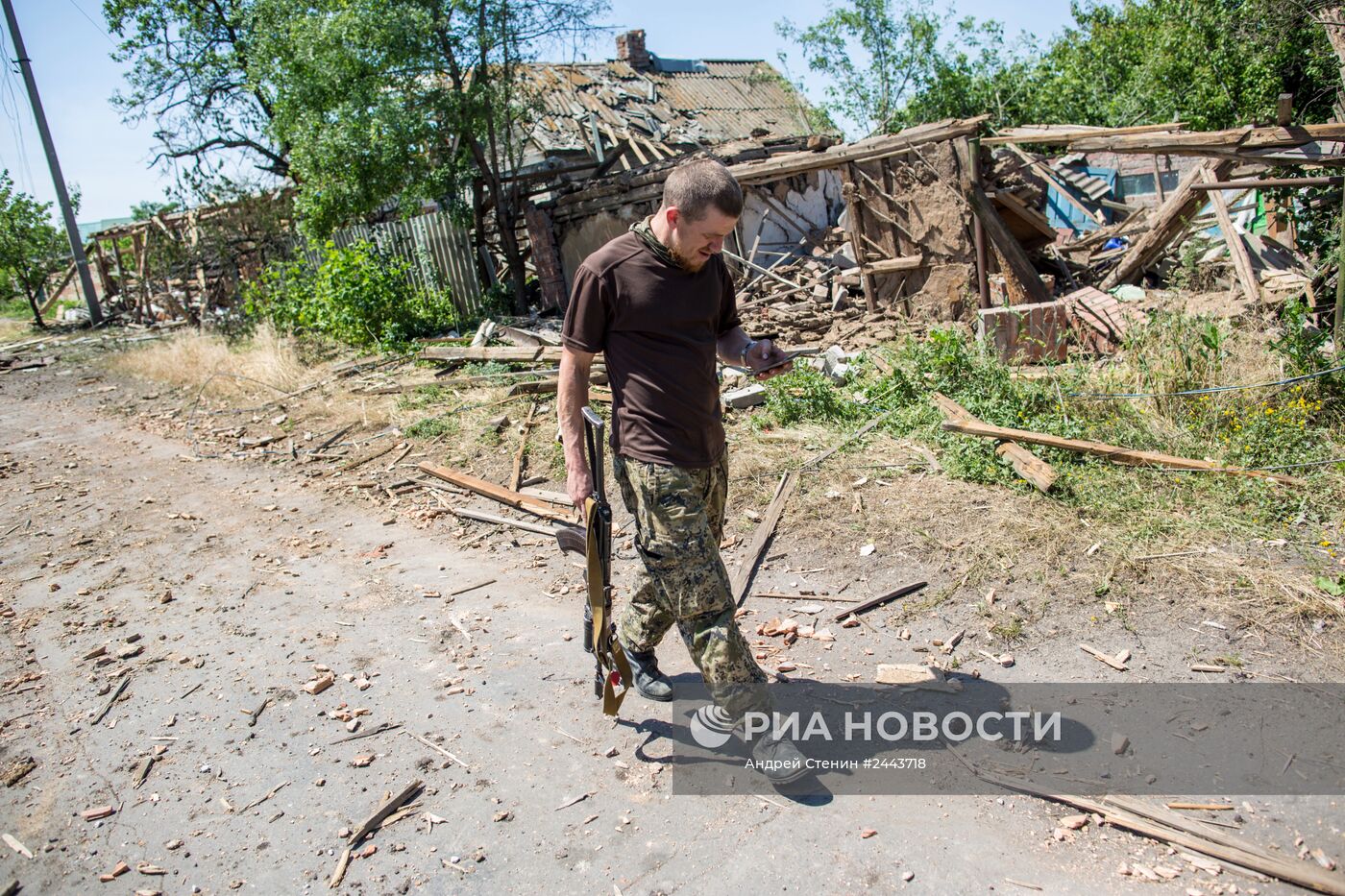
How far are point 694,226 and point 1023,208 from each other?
26.4 ft

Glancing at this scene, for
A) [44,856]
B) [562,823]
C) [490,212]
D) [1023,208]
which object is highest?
[490,212]

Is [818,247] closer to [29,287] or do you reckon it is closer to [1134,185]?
[1134,185]

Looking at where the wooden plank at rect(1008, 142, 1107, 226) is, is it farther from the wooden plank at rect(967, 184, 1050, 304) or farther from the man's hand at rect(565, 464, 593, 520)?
the man's hand at rect(565, 464, 593, 520)

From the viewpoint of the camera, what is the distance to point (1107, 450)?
5.31 meters

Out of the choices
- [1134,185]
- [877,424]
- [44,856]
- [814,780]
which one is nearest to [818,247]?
[877,424]

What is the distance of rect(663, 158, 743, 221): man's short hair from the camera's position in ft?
9.72

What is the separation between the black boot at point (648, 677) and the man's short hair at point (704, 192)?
6.16 feet

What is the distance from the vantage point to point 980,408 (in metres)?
6.28

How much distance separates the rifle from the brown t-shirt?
5.1 inches

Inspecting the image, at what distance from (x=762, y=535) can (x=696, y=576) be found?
2185mm

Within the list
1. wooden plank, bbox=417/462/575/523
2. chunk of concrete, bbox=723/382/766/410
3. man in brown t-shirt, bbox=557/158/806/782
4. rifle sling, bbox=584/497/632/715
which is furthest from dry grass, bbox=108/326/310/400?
man in brown t-shirt, bbox=557/158/806/782

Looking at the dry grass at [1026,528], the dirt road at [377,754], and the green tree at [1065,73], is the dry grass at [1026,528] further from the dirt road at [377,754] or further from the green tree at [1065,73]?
the green tree at [1065,73]

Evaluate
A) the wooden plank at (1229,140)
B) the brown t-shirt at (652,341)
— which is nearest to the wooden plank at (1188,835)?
the brown t-shirt at (652,341)

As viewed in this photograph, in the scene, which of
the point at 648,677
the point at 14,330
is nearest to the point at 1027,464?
the point at 648,677
